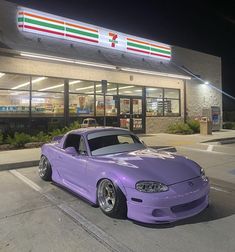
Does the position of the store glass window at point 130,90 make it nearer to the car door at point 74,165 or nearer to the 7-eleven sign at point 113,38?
the 7-eleven sign at point 113,38

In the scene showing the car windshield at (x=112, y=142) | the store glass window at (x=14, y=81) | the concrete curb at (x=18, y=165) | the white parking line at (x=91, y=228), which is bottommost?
the white parking line at (x=91, y=228)

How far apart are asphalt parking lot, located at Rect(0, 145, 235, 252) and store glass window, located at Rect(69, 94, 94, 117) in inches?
414

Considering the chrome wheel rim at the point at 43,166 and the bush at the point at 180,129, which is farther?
the bush at the point at 180,129

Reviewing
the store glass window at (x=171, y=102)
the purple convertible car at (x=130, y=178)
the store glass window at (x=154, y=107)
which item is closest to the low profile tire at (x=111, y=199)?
the purple convertible car at (x=130, y=178)

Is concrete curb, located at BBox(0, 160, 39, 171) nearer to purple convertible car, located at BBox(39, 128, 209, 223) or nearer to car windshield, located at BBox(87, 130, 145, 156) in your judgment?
purple convertible car, located at BBox(39, 128, 209, 223)

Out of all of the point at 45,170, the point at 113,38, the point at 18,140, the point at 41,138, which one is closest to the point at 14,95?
the point at 41,138

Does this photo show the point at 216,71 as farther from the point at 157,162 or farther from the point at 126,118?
the point at 157,162

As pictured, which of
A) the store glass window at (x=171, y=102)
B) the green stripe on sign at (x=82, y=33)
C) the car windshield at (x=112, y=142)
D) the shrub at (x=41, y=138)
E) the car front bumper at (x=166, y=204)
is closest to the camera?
the car front bumper at (x=166, y=204)

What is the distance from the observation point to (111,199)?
4453 mm

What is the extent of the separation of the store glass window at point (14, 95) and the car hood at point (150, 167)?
33.7ft

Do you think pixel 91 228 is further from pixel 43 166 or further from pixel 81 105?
pixel 81 105

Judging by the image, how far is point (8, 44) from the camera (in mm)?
12625

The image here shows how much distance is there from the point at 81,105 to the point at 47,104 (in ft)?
6.95

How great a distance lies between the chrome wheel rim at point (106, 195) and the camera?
4.42 metres
